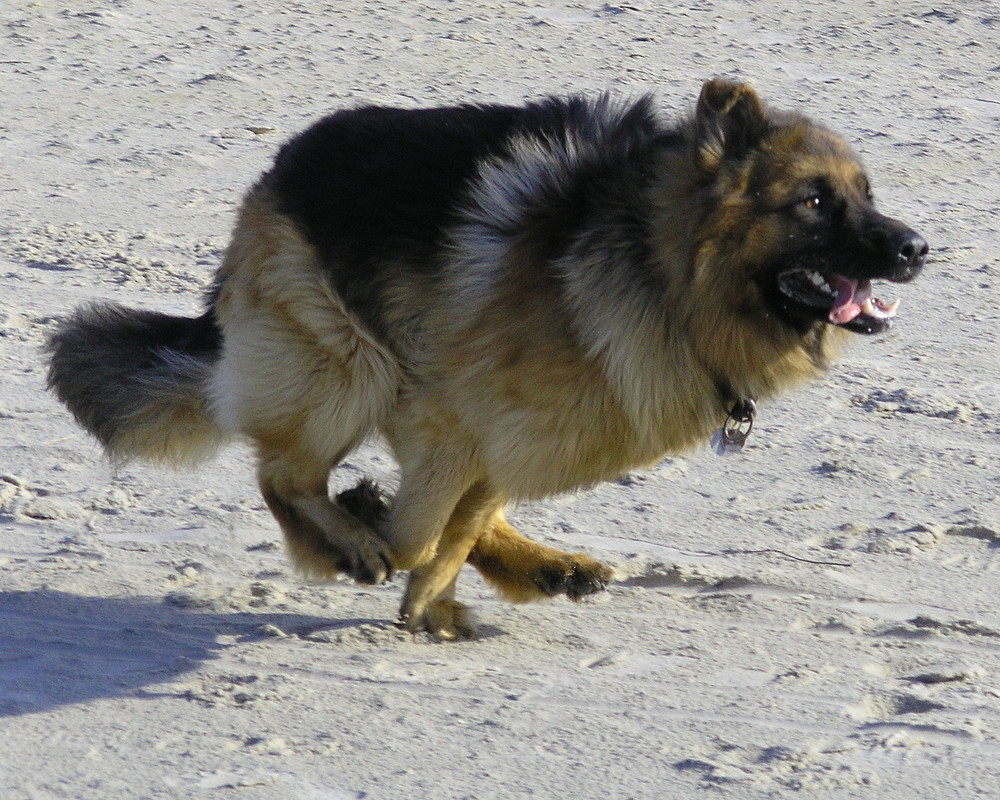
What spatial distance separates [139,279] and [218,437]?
2.30 m

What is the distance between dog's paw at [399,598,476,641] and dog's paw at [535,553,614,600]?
0.96ft

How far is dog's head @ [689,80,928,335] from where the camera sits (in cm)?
399

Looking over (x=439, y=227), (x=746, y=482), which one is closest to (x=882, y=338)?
(x=746, y=482)

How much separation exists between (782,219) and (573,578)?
1437 mm

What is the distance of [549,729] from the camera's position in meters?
3.88

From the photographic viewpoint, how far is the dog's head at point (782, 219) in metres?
3.99

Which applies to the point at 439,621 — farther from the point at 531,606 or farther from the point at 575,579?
the point at 575,579

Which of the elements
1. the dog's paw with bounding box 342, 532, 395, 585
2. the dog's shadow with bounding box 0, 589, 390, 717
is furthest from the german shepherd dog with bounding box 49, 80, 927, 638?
the dog's shadow with bounding box 0, 589, 390, 717

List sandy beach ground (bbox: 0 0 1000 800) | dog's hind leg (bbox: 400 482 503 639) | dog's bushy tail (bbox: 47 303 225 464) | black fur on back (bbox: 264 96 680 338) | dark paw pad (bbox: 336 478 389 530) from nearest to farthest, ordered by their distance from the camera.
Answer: sandy beach ground (bbox: 0 0 1000 800), black fur on back (bbox: 264 96 680 338), dog's hind leg (bbox: 400 482 503 639), dark paw pad (bbox: 336 478 389 530), dog's bushy tail (bbox: 47 303 225 464)

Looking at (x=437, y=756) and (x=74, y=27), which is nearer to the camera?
(x=437, y=756)

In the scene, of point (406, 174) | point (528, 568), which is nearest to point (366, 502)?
point (528, 568)

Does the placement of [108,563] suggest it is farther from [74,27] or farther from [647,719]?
[74,27]

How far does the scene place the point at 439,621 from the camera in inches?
183

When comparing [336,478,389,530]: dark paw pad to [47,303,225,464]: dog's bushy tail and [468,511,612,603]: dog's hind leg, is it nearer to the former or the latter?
[468,511,612,603]: dog's hind leg
